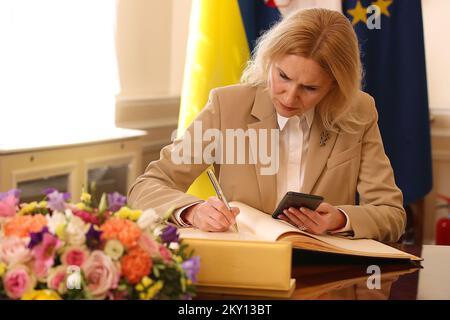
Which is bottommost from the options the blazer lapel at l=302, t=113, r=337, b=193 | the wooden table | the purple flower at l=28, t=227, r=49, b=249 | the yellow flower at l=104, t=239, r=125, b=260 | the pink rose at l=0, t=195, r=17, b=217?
the wooden table

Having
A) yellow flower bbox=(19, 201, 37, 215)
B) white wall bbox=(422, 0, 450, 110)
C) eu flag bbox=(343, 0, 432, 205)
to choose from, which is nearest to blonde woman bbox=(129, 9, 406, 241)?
yellow flower bbox=(19, 201, 37, 215)

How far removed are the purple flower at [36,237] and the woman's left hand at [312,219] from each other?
2.61ft

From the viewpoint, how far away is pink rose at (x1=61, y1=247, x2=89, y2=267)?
0.99m

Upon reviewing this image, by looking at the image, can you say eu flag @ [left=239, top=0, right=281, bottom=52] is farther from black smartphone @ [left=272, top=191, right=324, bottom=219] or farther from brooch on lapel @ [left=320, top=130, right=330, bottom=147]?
black smartphone @ [left=272, top=191, right=324, bottom=219]

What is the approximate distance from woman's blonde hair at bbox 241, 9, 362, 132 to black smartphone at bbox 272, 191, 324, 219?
1.54 feet

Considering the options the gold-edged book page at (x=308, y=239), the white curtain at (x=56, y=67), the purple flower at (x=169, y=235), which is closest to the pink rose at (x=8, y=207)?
the purple flower at (x=169, y=235)

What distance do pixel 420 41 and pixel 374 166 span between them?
1.71 m

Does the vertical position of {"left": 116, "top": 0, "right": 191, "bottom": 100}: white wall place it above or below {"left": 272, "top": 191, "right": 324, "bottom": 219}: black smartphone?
above

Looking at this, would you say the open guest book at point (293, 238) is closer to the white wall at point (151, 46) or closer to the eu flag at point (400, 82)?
the eu flag at point (400, 82)

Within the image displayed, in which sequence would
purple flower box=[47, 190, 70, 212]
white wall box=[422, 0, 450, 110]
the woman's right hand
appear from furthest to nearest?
white wall box=[422, 0, 450, 110], the woman's right hand, purple flower box=[47, 190, 70, 212]

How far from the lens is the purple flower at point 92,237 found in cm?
101

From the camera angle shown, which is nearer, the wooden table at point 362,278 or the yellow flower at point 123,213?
the yellow flower at point 123,213

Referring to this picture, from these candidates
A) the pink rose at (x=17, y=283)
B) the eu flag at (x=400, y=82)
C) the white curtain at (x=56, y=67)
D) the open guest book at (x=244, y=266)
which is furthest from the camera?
the eu flag at (x=400, y=82)

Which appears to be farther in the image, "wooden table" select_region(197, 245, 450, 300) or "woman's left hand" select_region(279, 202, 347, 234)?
"woman's left hand" select_region(279, 202, 347, 234)
